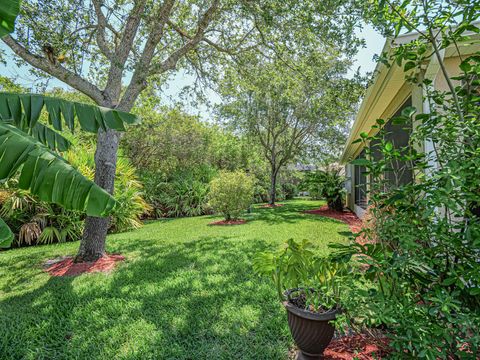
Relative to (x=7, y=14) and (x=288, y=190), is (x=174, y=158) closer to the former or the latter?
(x=7, y=14)

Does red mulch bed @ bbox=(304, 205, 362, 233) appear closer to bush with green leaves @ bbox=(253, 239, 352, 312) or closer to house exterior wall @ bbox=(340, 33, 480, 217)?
house exterior wall @ bbox=(340, 33, 480, 217)

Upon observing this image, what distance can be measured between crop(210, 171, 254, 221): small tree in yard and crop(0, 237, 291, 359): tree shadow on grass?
6070 mm

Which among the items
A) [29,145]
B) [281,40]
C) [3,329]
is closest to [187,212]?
[281,40]

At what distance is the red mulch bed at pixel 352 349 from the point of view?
2.74m

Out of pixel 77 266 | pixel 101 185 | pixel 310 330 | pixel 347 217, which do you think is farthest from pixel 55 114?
pixel 347 217

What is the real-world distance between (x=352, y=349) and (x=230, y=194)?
9046 millimetres

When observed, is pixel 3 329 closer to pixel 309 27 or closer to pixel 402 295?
pixel 402 295

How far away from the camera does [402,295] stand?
2021 mm

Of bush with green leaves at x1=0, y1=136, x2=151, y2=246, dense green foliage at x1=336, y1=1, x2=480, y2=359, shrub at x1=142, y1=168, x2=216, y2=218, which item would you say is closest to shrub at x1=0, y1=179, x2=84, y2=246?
bush with green leaves at x1=0, y1=136, x2=151, y2=246

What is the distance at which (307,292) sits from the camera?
267 cm

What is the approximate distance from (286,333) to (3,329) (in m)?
3.60

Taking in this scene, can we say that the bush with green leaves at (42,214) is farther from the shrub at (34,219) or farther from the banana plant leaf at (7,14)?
the banana plant leaf at (7,14)

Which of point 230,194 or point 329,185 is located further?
point 329,185

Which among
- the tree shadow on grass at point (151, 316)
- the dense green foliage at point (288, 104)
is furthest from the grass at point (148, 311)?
the dense green foliage at point (288, 104)
